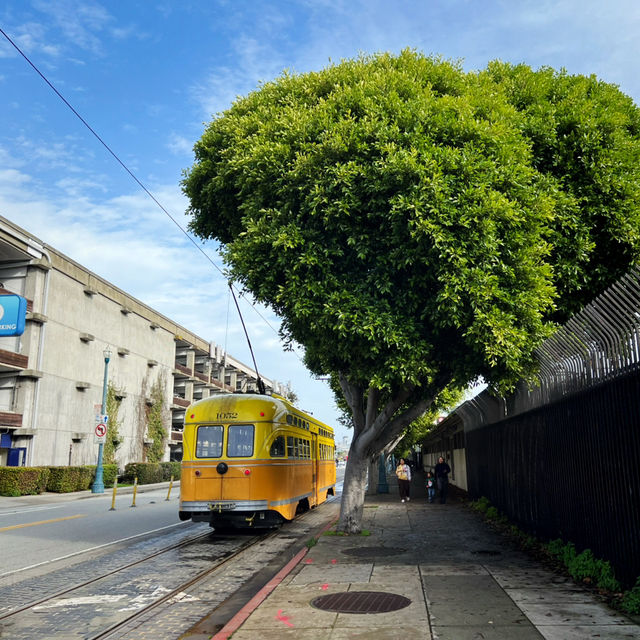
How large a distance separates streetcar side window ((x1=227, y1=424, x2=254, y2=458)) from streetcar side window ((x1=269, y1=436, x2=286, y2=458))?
1.78 ft

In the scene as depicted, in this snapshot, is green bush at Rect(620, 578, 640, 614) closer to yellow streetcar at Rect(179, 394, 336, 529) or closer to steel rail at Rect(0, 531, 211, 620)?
steel rail at Rect(0, 531, 211, 620)

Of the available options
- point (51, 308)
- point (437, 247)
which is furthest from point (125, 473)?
point (437, 247)

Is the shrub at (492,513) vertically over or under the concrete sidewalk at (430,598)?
over

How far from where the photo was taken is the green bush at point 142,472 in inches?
1688

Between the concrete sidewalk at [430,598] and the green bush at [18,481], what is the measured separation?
884 inches

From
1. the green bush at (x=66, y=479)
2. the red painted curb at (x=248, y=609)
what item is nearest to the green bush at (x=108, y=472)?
the green bush at (x=66, y=479)

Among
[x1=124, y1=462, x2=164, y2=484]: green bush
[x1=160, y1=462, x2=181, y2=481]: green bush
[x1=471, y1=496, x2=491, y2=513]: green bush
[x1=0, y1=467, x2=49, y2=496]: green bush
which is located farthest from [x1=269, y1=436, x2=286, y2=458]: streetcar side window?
[x1=160, y1=462, x2=181, y2=481]: green bush

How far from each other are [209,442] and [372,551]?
488 cm

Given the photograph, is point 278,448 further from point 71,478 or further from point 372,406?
point 71,478

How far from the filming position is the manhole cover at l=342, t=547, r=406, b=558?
11273mm

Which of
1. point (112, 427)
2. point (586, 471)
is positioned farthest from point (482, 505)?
point (112, 427)

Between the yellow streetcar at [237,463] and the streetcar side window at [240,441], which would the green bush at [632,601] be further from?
the streetcar side window at [240,441]

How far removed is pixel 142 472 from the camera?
43281 millimetres

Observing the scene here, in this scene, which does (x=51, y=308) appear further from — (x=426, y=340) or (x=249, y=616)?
(x=249, y=616)
